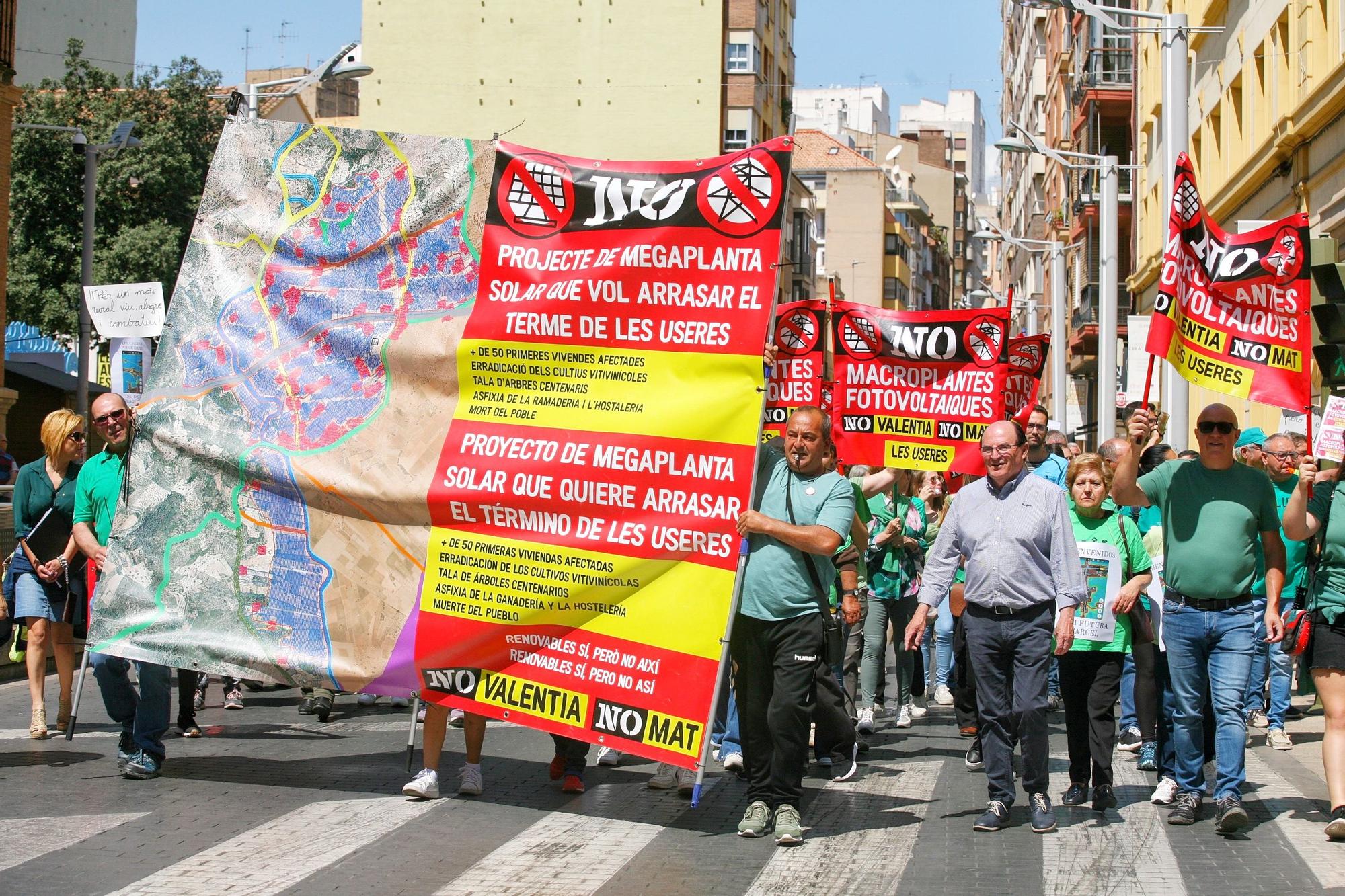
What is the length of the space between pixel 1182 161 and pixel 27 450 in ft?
98.5

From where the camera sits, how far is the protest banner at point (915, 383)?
42.6 feet

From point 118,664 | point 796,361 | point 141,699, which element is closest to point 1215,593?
point 141,699

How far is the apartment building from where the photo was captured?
47.1 m

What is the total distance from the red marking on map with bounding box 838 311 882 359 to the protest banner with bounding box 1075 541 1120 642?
5.33 metres

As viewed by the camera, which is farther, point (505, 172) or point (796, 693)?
point (505, 172)

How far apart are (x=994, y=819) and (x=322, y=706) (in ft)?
16.2

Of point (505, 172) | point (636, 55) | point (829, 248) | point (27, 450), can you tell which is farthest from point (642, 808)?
point (829, 248)

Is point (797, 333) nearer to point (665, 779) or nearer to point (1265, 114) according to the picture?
point (665, 779)

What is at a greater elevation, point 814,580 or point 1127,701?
point 814,580

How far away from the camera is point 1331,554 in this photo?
7438 millimetres

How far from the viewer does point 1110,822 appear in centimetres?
756

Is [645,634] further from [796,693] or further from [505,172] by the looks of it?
[505,172]

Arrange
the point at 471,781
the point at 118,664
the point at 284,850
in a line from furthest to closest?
1. the point at 118,664
2. the point at 471,781
3. the point at 284,850

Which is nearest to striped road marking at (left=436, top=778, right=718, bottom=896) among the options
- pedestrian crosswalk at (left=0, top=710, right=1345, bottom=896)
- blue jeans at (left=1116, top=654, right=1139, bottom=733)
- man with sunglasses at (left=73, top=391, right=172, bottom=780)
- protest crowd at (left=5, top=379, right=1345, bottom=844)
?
pedestrian crosswalk at (left=0, top=710, right=1345, bottom=896)
